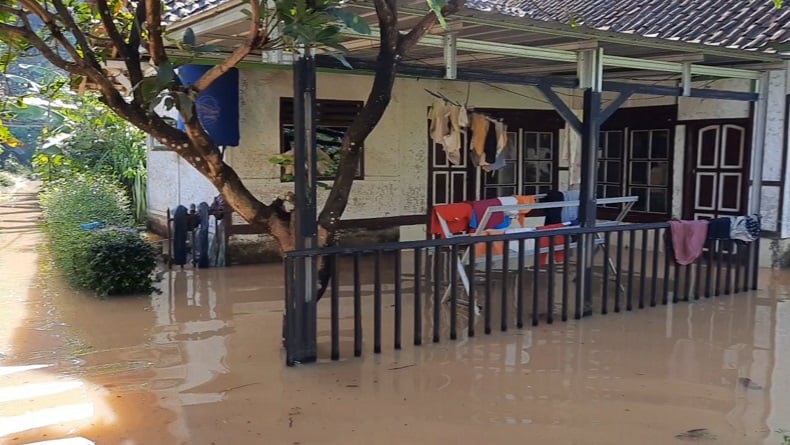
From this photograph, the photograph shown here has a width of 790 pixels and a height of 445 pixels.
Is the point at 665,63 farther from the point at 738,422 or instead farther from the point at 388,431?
the point at 388,431

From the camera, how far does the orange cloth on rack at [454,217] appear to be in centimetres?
681

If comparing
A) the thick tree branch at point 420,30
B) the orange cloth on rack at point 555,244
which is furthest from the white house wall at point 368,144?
the thick tree branch at point 420,30

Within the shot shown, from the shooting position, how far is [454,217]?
6898mm

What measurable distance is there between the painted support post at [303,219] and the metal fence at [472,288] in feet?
0.03

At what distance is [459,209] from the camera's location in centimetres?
Result: 692

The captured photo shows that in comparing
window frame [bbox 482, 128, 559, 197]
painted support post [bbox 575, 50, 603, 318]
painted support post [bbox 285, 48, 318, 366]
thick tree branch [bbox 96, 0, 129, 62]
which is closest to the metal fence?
painted support post [bbox 285, 48, 318, 366]

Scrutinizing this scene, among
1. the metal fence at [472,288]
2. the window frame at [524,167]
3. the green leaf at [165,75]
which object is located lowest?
the metal fence at [472,288]

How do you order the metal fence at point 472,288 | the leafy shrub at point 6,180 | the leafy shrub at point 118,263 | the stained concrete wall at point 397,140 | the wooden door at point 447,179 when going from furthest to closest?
the leafy shrub at point 6,180, the wooden door at point 447,179, the stained concrete wall at point 397,140, the leafy shrub at point 118,263, the metal fence at point 472,288

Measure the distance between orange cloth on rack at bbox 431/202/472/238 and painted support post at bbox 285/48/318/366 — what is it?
1857 mm

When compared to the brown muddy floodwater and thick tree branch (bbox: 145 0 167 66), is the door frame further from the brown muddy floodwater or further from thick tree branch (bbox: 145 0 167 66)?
thick tree branch (bbox: 145 0 167 66)

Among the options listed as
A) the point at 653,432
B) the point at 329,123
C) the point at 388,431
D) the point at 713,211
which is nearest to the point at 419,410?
the point at 388,431

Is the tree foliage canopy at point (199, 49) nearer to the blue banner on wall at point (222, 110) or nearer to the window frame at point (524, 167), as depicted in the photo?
the blue banner on wall at point (222, 110)

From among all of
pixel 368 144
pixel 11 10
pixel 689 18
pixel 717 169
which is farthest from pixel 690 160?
pixel 11 10

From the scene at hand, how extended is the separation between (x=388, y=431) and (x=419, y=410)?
363 mm
